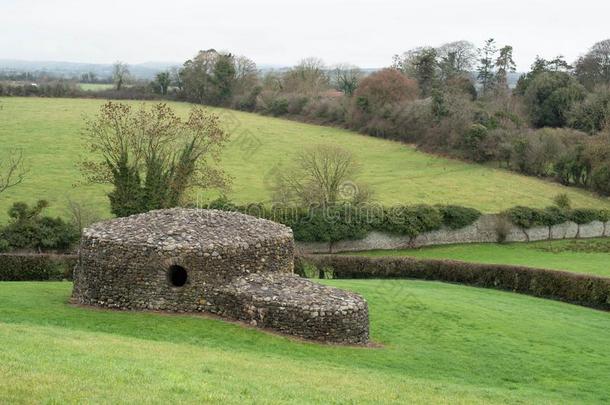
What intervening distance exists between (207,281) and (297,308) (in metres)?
3.33

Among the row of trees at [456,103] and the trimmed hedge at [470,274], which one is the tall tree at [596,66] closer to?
the row of trees at [456,103]

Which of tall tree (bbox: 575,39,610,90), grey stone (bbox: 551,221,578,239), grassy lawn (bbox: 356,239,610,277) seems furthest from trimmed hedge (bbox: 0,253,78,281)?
tall tree (bbox: 575,39,610,90)

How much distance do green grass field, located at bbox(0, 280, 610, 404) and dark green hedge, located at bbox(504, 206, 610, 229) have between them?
21.3 metres

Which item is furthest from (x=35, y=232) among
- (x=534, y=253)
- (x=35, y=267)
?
(x=534, y=253)

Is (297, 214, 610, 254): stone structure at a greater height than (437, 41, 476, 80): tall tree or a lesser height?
lesser

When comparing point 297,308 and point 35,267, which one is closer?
point 297,308

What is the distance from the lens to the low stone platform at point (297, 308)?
20.7 meters

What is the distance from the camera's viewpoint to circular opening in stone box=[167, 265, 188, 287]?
22.5 meters

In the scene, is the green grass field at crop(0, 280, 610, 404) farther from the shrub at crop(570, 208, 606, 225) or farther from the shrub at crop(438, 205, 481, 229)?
the shrub at crop(570, 208, 606, 225)

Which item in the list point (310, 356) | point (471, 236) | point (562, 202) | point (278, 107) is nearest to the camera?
point (310, 356)

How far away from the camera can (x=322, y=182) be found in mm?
48781

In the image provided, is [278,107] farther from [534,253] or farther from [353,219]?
[534,253]

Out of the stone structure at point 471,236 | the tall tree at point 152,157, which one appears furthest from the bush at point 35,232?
the stone structure at point 471,236

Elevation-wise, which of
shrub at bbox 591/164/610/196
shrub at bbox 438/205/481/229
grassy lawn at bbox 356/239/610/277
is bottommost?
grassy lawn at bbox 356/239/610/277
